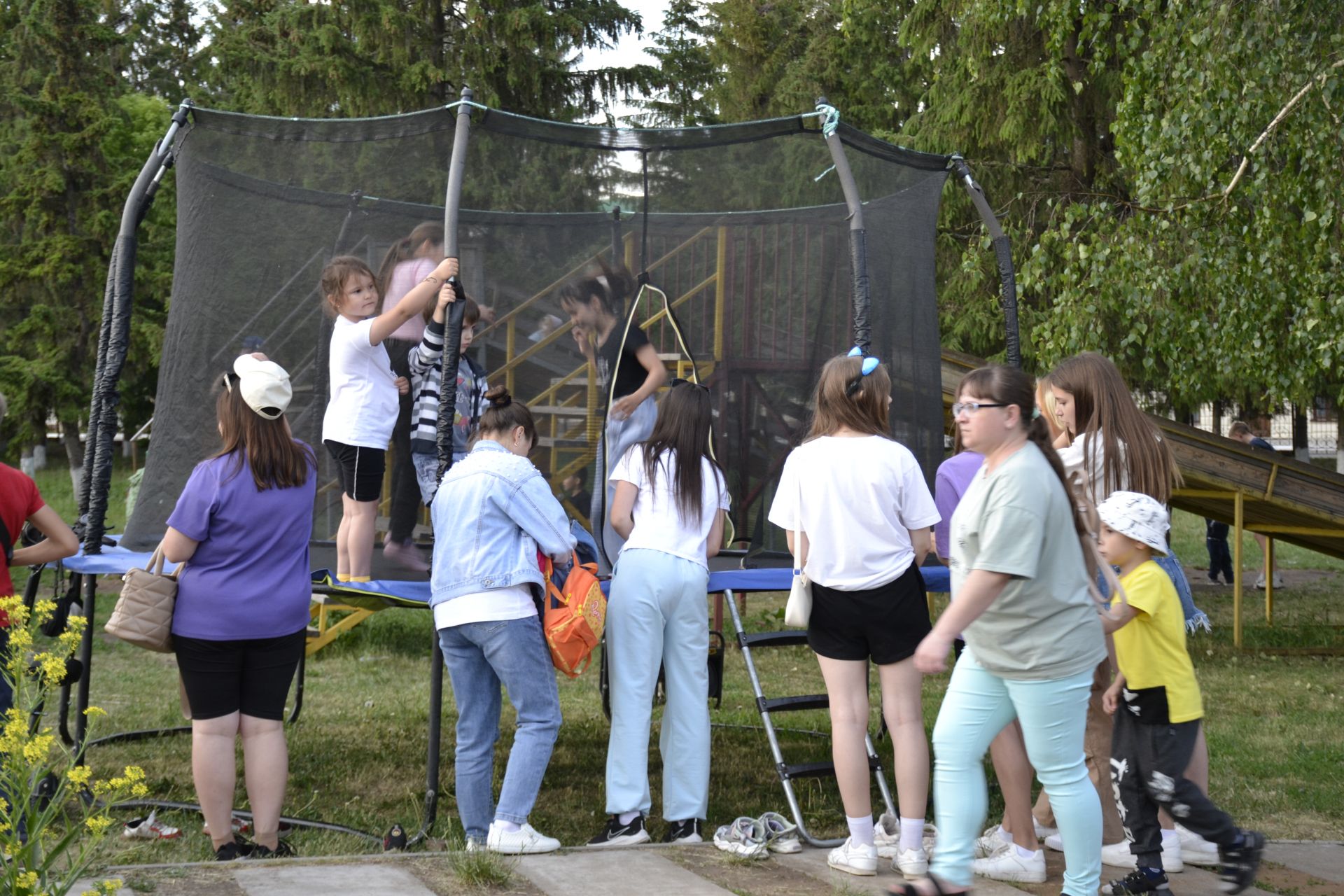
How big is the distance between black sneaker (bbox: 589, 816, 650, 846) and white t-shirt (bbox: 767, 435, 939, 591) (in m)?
1.15

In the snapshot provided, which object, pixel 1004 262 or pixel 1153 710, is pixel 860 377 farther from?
pixel 1004 262

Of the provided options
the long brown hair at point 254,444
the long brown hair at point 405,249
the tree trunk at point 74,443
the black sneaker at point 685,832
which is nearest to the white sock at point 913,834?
the black sneaker at point 685,832

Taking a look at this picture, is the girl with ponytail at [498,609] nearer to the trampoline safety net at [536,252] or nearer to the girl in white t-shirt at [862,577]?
the girl in white t-shirt at [862,577]

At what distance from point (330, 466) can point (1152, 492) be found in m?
3.45

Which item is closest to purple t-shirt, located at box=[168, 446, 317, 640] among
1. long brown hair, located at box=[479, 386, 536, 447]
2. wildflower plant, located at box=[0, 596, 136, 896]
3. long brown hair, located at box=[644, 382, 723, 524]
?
long brown hair, located at box=[479, 386, 536, 447]

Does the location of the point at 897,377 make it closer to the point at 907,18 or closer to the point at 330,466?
the point at 330,466

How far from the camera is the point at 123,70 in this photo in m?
30.2

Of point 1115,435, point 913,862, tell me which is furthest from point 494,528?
point 1115,435

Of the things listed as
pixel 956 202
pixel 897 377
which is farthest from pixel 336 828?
pixel 956 202

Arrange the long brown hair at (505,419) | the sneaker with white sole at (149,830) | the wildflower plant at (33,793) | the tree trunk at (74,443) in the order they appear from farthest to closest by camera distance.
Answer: the tree trunk at (74,443) → the sneaker with white sole at (149,830) → the long brown hair at (505,419) → the wildflower plant at (33,793)

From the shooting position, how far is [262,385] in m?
4.46

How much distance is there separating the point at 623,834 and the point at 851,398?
1781 mm

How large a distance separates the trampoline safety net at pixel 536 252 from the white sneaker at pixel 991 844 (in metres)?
1.80

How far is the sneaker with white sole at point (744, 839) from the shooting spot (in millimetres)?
4445
